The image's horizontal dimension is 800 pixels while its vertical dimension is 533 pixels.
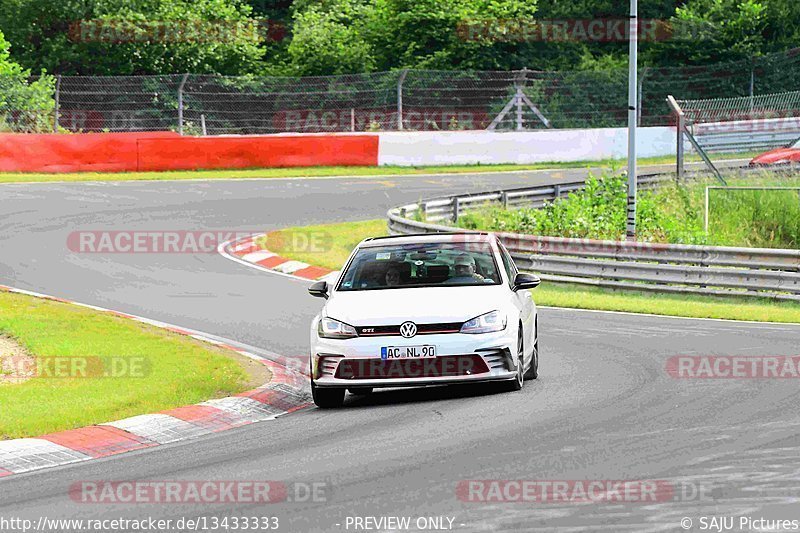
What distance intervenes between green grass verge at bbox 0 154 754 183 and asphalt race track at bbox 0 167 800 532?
17009mm

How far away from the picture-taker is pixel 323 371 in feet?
41.0

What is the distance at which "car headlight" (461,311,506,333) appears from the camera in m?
12.4

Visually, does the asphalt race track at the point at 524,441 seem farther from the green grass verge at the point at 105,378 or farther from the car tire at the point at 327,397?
the green grass verge at the point at 105,378

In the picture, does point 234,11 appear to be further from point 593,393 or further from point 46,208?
point 593,393

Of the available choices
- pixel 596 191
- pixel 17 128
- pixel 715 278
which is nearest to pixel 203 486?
pixel 715 278

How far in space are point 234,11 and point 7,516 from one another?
163 feet

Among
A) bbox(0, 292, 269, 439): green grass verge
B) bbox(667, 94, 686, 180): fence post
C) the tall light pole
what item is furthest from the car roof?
bbox(667, 94, 686, 180): fence post

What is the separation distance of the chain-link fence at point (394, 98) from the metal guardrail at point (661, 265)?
672 inches

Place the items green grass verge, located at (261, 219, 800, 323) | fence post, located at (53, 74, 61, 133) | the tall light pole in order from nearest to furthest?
1. green grass verge, located at (261, 219, 800, 323)
2. the tall light pole
3. fence post, located at (53, 74, 61, 133)

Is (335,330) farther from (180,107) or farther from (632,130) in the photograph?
(180,107)

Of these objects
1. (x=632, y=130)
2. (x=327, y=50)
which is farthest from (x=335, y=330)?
(x=327, y=50)

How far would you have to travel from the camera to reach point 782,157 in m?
35.6
